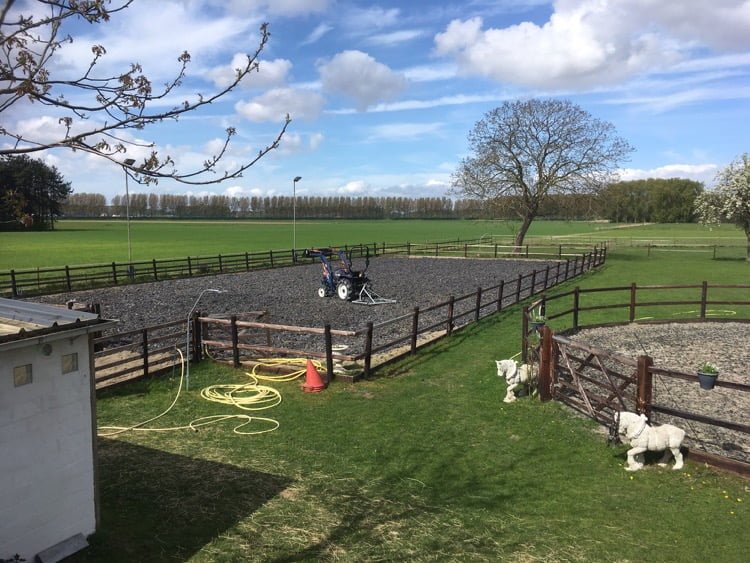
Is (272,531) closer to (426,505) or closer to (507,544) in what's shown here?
(426,505)

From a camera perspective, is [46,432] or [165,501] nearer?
[46,432]

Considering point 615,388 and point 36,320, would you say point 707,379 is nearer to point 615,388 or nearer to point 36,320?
point 615,388

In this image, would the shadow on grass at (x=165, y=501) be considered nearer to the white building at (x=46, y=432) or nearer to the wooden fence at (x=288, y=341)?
the white building at (x=46, y=432)

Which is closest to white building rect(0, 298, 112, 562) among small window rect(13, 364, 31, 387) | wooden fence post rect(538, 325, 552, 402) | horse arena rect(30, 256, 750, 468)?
small window rect(13, 364, 31, 387)

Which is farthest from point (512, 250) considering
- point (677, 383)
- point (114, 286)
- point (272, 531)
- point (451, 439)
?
point (272, 531)

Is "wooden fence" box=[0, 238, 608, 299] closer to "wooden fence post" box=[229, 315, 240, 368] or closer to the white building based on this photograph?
"wooden fence post" box=[229, 315, 240, 368]

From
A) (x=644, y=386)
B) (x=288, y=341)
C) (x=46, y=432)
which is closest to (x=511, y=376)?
(x=644, y=386)

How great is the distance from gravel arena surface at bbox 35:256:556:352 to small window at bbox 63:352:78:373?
702 cm

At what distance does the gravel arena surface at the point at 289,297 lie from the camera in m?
16.4

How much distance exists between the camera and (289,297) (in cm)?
2086

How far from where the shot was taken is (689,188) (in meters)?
122

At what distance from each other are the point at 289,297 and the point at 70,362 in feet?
52.9

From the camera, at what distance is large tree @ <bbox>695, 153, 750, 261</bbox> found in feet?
126

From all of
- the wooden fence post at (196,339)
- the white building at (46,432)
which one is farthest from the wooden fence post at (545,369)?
the wooden fence post at (196,339)
